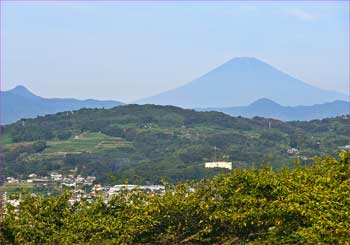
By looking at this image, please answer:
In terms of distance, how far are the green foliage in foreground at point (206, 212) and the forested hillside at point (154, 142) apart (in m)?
53.9

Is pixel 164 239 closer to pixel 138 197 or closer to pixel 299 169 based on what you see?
pixel 138 197

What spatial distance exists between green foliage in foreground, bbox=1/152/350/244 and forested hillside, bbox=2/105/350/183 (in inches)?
2124

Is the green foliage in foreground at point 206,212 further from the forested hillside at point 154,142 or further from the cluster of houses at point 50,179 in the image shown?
the forested hillside at point 154,142

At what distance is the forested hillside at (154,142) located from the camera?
8038 centimetres

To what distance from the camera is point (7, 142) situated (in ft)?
325

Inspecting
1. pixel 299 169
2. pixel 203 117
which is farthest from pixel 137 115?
pixel 299 169

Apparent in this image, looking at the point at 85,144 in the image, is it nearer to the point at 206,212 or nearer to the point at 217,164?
the point at 217,164

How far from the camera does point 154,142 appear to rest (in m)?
Result: 102

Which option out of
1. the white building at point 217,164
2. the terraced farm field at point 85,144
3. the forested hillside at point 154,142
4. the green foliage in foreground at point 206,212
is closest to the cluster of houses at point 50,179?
the forested hillside at point 154,142

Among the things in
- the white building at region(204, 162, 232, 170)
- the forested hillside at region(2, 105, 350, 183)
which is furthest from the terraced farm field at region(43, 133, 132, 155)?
the white building at region(204, 162, 232, 170)

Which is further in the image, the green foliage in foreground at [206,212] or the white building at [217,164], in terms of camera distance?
the white building at [217,164]

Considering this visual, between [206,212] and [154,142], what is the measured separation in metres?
89.3

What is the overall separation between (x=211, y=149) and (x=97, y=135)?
75.1ft

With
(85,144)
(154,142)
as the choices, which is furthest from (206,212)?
(154,142)
